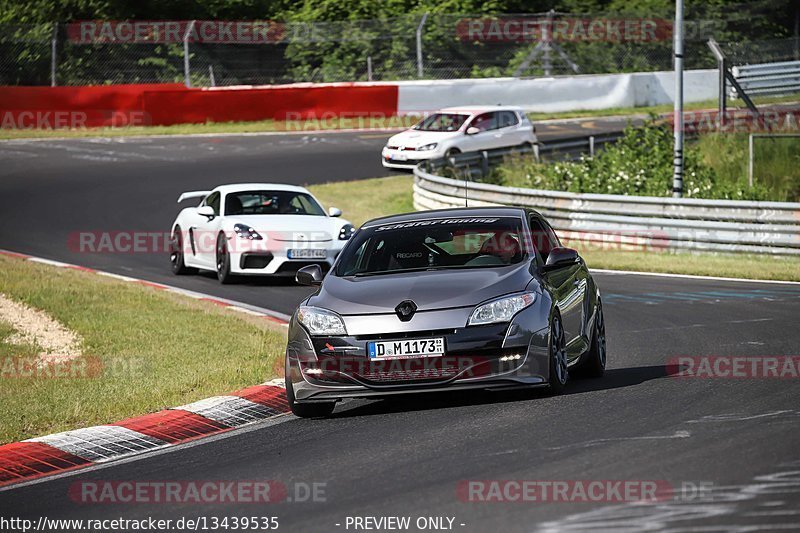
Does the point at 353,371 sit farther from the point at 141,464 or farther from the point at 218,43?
the point at 218,43

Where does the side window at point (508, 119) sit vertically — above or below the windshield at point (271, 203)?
below

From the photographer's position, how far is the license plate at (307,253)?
18.3m

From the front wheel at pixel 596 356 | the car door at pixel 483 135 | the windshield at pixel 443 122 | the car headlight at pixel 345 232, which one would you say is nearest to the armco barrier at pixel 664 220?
the car headlight at pixel 345 232

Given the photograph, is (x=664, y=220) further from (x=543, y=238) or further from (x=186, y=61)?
(x=186, y=61)

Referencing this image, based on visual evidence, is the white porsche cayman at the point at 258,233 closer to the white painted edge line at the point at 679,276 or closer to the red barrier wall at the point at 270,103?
the white painted edge line at the point at 679,276

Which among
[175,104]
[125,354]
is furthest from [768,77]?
[125,354]

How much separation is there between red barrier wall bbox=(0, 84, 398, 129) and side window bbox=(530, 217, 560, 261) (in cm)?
2926

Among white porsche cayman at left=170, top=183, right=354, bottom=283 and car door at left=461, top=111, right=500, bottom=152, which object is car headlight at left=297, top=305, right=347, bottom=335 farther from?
car door at left=461, top=111, right=500, bottom=152

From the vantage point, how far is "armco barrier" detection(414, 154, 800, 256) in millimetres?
20703

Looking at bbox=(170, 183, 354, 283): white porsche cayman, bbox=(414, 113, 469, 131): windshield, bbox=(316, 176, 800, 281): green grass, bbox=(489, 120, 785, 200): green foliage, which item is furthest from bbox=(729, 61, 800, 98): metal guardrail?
bbox=(170, 183, 354, 283): white porsche cayman

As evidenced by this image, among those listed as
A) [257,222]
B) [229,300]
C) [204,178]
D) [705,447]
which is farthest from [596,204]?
[705,447]

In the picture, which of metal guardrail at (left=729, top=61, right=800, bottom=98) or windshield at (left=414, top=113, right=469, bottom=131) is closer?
windshield at (left=414, top=113, right=469, bottom=131)

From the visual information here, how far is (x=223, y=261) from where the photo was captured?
18906 mm

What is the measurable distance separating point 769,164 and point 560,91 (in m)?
18.0
